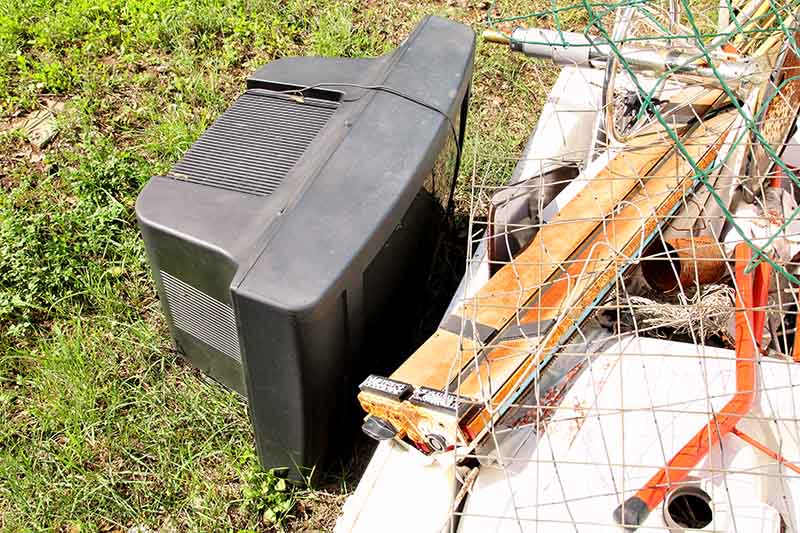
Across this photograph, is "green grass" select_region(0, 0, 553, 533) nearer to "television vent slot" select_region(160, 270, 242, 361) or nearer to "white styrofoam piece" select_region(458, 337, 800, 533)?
"television vent slot" select_region(160, 270, 242, 361)

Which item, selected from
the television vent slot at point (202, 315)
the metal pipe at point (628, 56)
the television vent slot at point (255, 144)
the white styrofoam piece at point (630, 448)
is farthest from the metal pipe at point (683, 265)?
the television vent slot at point (202, 315)

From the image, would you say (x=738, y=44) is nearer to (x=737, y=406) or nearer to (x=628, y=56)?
(x=628, y=56)

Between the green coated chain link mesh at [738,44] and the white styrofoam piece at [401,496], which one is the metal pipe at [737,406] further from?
the white styrofoam piece at [401,496]

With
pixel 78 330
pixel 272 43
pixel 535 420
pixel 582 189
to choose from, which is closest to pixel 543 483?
pixel 535 420

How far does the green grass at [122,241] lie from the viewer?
216cm

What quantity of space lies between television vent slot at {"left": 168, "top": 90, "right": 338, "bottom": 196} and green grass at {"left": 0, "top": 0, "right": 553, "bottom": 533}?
1.55ft

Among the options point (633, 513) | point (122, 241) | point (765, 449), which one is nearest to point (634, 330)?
point (765, 449)

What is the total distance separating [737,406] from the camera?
1.51 metres

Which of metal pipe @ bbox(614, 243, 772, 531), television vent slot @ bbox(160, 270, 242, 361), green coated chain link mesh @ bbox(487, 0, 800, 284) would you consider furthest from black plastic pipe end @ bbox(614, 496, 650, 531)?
television vent slot @ bbox(160, 270, 242, 361)

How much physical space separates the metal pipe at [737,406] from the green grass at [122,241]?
2.49 ft

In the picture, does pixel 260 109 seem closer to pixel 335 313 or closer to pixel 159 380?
pixel 335 313

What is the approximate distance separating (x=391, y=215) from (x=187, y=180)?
528 millimetres

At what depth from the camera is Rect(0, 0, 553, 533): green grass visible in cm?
216

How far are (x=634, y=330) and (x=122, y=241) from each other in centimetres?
182
